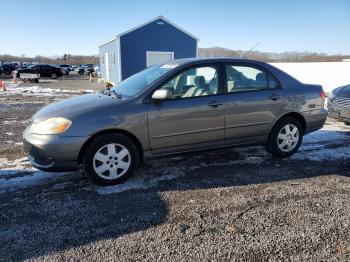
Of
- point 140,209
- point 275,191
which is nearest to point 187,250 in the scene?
point 140,209

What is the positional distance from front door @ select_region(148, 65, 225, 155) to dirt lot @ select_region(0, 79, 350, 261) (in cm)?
49

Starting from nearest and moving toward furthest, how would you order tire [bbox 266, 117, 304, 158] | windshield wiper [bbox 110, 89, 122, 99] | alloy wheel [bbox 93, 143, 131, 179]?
alloy wheel [bbox 93, 143, 131, 179]
windshield wiper [bbox 110, 89, 122, 99]
tire [bbox 266, 117, 304, 158]

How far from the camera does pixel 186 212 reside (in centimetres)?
383

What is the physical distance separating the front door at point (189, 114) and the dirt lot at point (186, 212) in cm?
49

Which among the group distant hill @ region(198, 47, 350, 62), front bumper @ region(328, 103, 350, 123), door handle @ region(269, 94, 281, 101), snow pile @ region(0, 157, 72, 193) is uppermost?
distant hill @ region(198, 47, 350, 62)

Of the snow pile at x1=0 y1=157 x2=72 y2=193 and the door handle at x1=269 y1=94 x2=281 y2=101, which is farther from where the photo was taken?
the door handle at x1=269 y1=94 x2=281 y2=101

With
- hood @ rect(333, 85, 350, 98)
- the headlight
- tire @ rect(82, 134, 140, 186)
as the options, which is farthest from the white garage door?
the headlight

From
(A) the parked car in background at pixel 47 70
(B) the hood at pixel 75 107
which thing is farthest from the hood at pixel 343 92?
(A) the parked car in background at pixel 47 70

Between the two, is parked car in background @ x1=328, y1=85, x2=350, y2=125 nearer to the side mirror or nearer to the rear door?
the rear door

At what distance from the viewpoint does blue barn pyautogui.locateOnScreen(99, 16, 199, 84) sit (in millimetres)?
22312

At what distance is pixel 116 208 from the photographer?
393cm

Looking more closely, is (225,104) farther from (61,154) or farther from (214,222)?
(61,154)

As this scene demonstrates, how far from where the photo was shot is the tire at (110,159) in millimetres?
4446

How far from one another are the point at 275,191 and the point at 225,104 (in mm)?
1476
